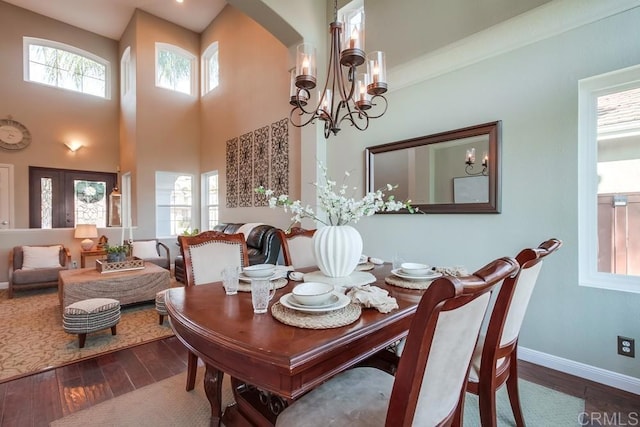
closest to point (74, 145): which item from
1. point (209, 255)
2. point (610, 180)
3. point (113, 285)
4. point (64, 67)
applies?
point (64, 67)

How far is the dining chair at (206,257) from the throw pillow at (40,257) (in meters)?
4.12

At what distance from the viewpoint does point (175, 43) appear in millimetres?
6699

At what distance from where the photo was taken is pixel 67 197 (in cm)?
659

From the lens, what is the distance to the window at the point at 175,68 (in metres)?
6.59

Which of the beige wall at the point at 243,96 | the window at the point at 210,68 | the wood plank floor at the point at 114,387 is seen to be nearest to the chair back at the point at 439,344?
the wood plank floor at the point at 114,387

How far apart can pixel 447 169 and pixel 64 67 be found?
8492mm

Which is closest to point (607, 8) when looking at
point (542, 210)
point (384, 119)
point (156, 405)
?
point (542, 210)

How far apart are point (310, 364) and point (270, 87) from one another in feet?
16.2

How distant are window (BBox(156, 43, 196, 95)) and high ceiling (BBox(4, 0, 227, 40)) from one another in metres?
0.62

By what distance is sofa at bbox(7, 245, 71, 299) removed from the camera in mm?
4117

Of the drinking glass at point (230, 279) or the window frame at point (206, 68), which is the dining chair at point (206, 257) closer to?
the drinking glass at point (230, 279)

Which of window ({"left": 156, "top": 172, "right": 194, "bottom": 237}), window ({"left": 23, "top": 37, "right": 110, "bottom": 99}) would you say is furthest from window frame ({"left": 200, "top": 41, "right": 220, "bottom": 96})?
window ({"left": 23, "top": 37, "right": 110, "bottom": 99})

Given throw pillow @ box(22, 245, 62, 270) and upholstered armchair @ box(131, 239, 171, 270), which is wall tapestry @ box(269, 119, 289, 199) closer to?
upholstered armchair @ box(131, 239, 171, 270)

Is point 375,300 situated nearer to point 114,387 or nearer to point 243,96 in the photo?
point 114,387
